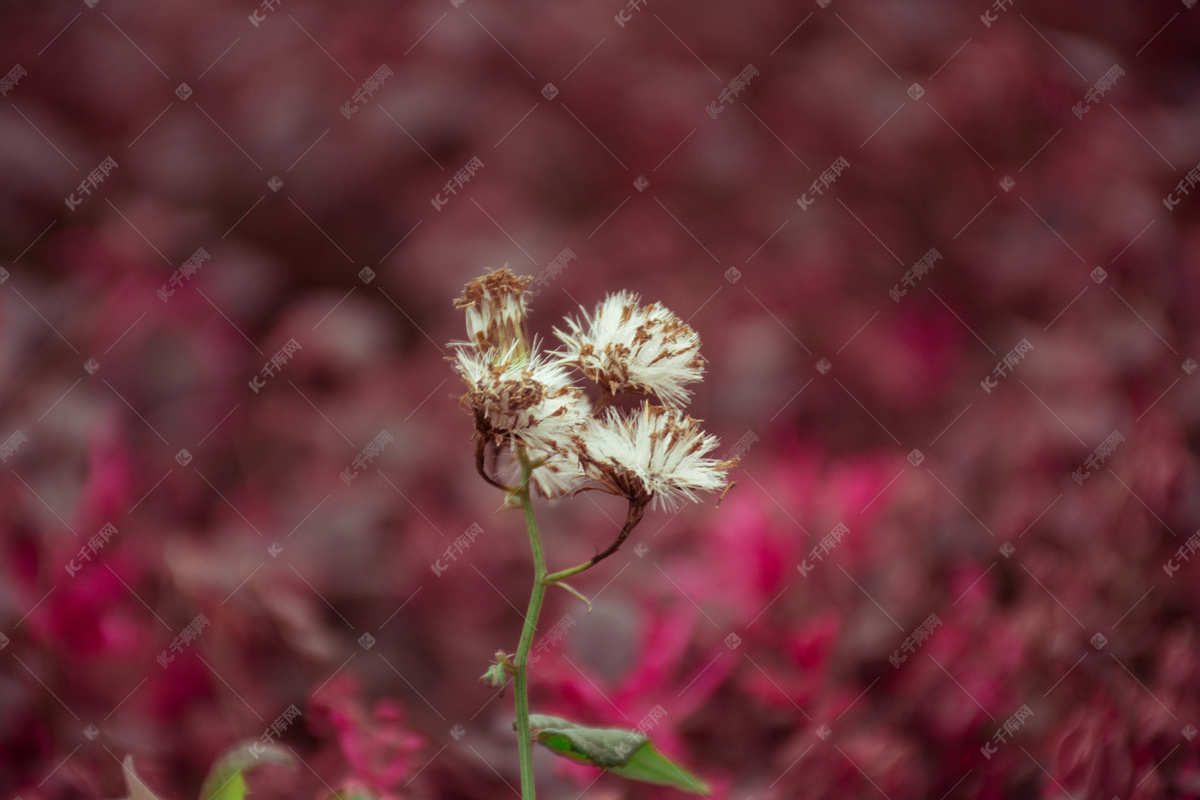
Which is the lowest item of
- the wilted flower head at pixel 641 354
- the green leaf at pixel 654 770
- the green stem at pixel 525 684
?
the green leaf at pixel 654 770

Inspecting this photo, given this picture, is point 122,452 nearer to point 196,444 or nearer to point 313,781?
point 196,444

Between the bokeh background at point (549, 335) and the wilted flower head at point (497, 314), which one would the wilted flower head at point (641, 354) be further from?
the bokeh background at point (549, 335)

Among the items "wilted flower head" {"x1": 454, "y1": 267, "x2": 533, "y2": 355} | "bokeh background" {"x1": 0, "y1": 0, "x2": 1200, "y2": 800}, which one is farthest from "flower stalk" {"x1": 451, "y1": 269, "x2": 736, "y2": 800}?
"bokeh background" {"x1": 0, "y1": 0, "x2": 1200, "y2": 800}

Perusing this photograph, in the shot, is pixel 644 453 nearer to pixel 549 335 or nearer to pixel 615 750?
pixel 615 750

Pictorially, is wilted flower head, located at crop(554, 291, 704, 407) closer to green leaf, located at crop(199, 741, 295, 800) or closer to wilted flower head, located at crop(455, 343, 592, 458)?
wilted flower head, located at crop(455, 343, 592, 458)

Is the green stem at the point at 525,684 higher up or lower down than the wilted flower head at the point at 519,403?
lower down

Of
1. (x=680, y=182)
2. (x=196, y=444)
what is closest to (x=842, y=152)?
(x=680, y=182)

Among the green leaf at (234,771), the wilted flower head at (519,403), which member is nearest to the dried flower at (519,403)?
the wilted flower head at (519,403)
